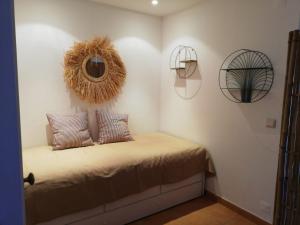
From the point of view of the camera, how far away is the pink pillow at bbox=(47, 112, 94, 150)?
2564 millimetres

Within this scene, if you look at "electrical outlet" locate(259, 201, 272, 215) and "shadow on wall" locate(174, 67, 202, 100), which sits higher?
"shadow on wall" locate(174, 67, 202, 100)

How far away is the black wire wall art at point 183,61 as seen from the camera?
2.97 metres

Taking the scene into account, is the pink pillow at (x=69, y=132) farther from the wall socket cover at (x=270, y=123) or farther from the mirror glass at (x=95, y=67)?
the wall socket cover at (x=270, y=123)

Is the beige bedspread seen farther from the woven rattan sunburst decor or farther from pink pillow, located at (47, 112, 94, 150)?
the woven rattan sunburst decor

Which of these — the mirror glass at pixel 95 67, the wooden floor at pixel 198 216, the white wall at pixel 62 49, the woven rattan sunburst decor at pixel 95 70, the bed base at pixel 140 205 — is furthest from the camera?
the mirror glass at pixel 95 67

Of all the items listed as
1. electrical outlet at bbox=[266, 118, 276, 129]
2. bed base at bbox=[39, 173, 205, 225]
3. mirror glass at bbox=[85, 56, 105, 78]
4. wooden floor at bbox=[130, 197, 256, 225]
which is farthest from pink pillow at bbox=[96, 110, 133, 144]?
electrical outlet at bbox=[266, 118, 276, 129]

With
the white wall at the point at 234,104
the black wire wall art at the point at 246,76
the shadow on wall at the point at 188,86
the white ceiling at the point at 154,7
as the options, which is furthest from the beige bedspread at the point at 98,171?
the white ceiling at the point at 154,7

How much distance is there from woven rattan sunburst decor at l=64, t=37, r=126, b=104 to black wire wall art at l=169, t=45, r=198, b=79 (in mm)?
735

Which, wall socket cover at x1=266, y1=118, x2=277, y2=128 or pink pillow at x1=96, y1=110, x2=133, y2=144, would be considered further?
pink pillow at x1=96, y1=110, x2=133, y2=144

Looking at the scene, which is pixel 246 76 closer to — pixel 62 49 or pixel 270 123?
pixel 270 123

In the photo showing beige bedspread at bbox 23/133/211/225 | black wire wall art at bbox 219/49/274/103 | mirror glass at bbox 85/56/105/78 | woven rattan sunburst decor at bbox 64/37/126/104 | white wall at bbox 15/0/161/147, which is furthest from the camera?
mirror glass at bbox 85/56/105/78

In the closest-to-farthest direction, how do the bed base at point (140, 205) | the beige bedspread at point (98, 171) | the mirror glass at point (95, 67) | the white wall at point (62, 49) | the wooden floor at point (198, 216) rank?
the beige bedspread at point (98, 171), the bed base at point (140, 205), the wooden floor at point (198, 216), the white wall at point (62, 49), the mirror glass at point (95, 67)

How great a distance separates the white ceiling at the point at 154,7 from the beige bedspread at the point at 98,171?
1.73 m

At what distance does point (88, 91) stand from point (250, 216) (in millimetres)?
2321
